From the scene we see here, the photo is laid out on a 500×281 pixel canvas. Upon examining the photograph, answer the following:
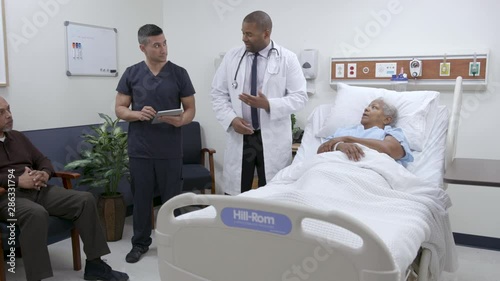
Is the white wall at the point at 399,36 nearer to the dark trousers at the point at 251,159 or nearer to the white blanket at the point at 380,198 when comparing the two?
the dark trousers at the point at 251,159

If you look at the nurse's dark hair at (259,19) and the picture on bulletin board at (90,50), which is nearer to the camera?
the nurse's dark hair at (259,19)

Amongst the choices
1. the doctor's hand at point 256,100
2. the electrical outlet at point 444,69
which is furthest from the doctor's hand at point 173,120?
the electrical outlet at point 444,69

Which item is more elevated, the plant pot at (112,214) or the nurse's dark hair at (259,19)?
the nurse's dark hair at (259,19)

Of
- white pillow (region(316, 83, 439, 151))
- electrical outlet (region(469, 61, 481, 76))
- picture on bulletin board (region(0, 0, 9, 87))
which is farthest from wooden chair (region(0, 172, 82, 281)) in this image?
electrical outlet (region(469, 61, 481, 76))

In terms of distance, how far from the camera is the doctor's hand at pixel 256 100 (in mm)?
2557

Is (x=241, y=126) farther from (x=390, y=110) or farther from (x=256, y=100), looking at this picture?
(x=390, y=110)

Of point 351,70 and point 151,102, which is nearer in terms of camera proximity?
point 151,102

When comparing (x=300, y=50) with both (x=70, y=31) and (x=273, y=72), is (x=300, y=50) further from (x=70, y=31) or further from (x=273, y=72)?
(x=70, y=31)

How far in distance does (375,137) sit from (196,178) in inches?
67.4

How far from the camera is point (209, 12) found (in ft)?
13.6

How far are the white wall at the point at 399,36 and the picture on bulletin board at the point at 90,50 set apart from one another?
817mm

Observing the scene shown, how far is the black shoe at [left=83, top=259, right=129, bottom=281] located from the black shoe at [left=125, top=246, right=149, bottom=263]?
274mm

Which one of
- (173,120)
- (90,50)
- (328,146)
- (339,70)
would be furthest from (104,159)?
(339,70)

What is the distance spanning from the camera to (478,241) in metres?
3.33
